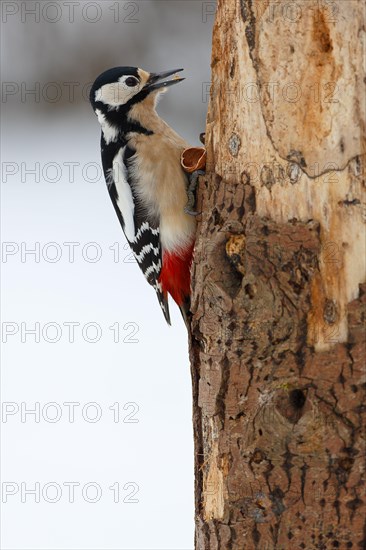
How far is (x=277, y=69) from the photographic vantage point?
200cm

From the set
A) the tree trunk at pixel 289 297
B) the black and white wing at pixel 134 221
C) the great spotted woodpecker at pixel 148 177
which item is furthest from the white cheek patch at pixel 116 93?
the tree trunk at pixel 289 297

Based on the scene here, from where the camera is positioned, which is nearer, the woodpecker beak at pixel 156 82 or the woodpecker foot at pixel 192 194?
the woodpecker foot at pixel 192 194

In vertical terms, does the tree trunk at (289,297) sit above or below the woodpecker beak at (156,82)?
below

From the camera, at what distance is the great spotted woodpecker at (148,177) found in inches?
104

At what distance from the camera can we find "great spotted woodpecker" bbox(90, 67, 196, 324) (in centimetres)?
265

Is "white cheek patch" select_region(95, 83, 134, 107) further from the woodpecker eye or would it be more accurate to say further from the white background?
the white background

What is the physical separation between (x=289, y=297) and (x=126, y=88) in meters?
1.30

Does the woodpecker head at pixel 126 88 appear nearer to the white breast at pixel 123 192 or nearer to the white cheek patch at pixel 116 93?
the white cheek patch at pixel 116 93

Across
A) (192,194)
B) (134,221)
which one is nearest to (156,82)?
(134,221)

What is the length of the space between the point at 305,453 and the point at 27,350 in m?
2.72

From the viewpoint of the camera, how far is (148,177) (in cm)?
275

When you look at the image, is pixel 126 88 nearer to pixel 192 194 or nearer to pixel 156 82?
pixel 156 82

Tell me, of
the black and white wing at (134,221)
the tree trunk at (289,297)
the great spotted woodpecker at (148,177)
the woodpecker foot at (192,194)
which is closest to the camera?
the tree trunk at (289,297)

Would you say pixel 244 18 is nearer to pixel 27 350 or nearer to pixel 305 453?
pixel 305 453
